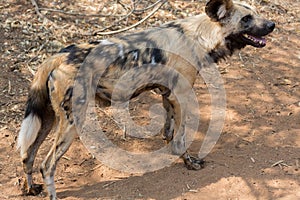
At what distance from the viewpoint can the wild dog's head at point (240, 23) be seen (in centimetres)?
454

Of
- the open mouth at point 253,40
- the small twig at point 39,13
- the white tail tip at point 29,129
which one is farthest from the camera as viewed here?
the small twig at point 39,13

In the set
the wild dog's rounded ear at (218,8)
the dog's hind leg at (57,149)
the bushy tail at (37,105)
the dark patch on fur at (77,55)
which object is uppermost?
the wild dog's rounded ear at (218,8)

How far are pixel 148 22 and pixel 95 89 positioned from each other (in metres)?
3.45

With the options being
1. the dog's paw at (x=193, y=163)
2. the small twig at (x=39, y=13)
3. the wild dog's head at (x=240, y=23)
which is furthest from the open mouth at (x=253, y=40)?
the small twig at (x=39, y=13)

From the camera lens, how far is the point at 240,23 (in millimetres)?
4586

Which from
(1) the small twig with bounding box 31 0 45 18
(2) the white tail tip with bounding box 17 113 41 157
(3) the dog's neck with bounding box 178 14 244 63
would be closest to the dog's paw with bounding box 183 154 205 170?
(3) the dog's neck with bounding box 178 14 244 63

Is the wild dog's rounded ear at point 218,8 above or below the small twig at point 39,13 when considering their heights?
above

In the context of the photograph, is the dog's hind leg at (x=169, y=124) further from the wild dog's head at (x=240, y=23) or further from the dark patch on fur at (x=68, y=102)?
the dark patch on fur at (x=68, y=102)

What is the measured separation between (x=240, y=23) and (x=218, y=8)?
10.2 inches

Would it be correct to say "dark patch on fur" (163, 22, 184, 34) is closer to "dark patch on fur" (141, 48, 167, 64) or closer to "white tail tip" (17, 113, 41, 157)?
"dark patch on fur" (141, 48, 167, 64)

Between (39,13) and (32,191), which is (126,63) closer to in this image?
(32,191)

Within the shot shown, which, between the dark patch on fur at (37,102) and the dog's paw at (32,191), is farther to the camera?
the dog's paw at (32,191)

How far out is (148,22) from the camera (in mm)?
7453

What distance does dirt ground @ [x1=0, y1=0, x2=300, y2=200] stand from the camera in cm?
452
